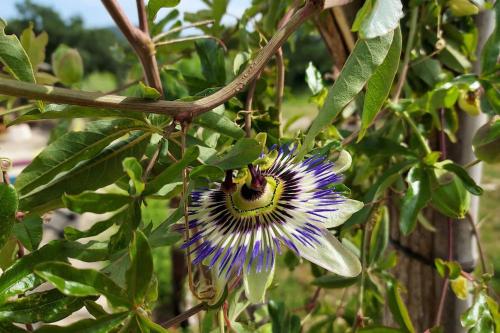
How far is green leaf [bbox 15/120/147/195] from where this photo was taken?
48 centimetres

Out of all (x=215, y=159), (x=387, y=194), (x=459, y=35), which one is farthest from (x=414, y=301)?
(x=215, y=159)

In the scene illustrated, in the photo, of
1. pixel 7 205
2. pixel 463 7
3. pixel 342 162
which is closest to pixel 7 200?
pixel 7 205

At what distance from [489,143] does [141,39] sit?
42 cm

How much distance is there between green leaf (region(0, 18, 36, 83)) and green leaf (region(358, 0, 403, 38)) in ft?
0.86

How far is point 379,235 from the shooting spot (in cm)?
82

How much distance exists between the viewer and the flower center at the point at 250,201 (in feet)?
1.82

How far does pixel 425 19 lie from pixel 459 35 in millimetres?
80

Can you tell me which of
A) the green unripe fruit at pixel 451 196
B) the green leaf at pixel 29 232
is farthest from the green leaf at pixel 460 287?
the green leaf at pixel 29 232

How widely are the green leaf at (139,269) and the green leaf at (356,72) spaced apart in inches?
5.8

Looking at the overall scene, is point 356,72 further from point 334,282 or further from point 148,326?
point 334,282

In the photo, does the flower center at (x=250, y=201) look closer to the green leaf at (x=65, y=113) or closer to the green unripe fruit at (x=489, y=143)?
the green leaf at (x=65, y=113)

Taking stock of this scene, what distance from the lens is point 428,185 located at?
0.69 metres

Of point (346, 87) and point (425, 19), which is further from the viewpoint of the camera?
point (425, 19)

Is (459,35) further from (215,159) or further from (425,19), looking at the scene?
(215,159)
